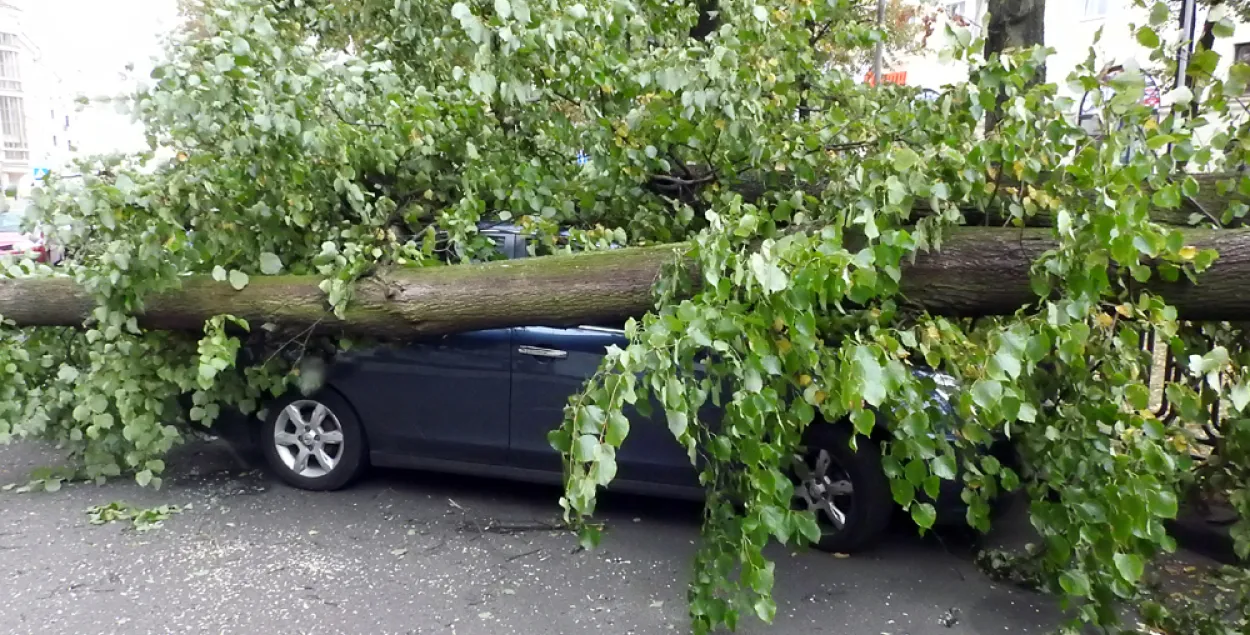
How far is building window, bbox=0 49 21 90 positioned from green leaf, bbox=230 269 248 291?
2538 inches

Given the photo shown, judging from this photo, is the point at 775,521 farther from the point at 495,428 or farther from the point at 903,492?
the point at 495,428

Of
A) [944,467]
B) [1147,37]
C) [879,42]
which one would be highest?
[879,42]

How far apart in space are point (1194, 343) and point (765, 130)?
1966 millimetres

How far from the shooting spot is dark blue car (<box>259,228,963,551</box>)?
4188 millimetres

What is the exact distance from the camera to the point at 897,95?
413 centimetres

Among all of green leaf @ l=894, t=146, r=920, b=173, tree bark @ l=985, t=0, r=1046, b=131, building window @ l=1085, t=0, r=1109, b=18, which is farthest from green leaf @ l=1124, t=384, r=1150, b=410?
building window @ l=1085, t=0, r=1109, b=18

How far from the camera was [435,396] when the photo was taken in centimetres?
472

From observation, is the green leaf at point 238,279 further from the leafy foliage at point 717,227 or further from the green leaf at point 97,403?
the green leaf at point 97,403

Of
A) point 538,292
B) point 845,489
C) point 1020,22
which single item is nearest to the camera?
point 538,292

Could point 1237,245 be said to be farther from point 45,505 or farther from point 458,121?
point 45,505

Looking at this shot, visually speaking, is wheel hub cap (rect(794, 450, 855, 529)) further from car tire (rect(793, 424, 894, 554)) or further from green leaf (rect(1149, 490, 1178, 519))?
green leaf (rect(1149, 490, 1178, 519))

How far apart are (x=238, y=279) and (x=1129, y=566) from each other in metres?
3.88

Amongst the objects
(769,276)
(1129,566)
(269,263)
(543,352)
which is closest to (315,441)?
(269,263)

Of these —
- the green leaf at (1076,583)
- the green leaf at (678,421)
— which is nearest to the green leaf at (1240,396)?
the green leaf at (1076,583)
